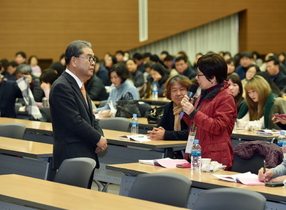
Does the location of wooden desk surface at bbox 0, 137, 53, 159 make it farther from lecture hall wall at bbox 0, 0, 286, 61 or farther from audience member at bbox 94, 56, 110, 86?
lecture hall wall at bbox 0, 0, 286, 61

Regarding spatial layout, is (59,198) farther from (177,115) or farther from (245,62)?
(245,62)

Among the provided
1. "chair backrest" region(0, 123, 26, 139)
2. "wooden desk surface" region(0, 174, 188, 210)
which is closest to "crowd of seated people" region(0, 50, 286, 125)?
"chair backrest" region(0, 123, 26, 139)

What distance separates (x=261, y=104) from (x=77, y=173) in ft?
10.7

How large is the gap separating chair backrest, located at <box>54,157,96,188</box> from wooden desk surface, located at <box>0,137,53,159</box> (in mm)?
867

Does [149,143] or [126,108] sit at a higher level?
[126,108]

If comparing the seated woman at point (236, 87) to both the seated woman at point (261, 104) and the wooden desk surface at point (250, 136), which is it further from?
the wooden desk surface at point (250, 136)

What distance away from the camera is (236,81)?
6645mm

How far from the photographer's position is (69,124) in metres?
4.10

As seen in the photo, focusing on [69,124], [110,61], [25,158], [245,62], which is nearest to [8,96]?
[25,158]

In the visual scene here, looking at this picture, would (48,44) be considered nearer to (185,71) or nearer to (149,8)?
(149,8)

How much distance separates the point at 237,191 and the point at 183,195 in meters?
0.38

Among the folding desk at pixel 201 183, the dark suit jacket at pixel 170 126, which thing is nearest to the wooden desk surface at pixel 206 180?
the folding desk at pixel 201 183

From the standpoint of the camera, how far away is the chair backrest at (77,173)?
3549 millimetres

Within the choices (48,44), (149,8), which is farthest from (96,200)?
(149,8)
